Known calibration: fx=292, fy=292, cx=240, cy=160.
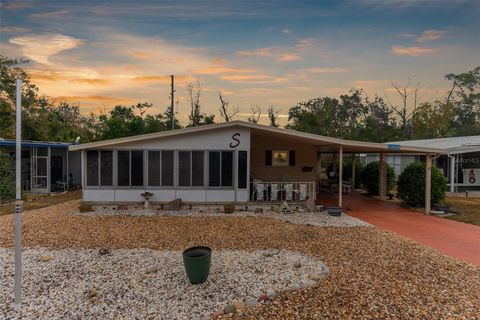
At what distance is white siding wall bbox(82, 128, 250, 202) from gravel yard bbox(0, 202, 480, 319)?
4.44 ft

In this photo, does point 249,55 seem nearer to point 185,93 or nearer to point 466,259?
point 466,259

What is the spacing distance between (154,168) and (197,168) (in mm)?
1628

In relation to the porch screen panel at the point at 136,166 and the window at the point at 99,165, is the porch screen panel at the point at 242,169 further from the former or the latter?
the window at the point at 99,165

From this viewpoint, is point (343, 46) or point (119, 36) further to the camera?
point (343, 46)

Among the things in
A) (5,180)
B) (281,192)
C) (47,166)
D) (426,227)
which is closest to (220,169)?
(281,192)

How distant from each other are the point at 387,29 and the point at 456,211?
8490 millimetres

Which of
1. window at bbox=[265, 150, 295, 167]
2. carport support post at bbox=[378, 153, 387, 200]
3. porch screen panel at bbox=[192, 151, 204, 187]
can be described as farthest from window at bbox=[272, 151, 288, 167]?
carport support post at bbox=[378, 153, 387, 200]

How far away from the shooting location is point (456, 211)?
11.7 meters

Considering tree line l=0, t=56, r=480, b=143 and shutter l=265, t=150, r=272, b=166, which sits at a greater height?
tree line l=0, t=56, r=480, b=143

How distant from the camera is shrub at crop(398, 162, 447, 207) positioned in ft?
38.7

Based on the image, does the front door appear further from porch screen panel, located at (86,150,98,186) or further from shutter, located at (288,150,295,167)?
shutter, located at (288,150,295,167)

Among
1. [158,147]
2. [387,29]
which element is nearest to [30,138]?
[158,147]

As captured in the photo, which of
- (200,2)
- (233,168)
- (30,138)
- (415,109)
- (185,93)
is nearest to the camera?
(200,2)

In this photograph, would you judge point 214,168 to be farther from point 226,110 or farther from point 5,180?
point 226,110
